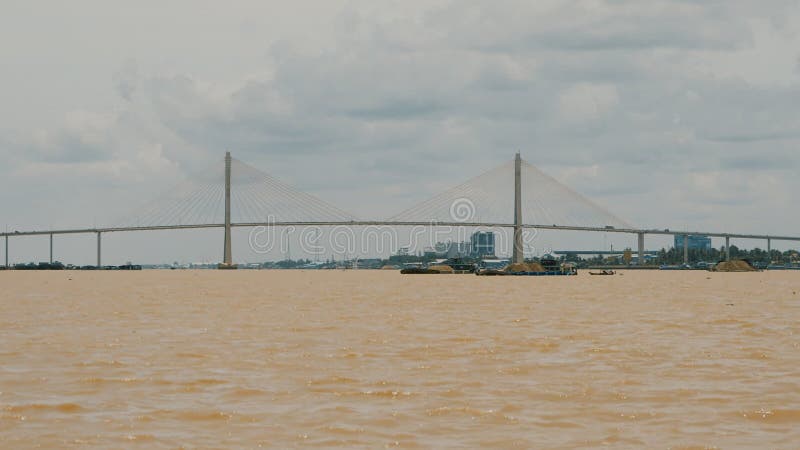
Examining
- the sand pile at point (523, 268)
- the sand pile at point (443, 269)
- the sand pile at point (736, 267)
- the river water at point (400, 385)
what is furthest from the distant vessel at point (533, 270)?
the river water at point (400, 385)

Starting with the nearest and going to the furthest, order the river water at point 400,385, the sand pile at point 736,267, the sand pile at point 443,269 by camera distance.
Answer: the river water at point 400,385
the sand pile at point 443,269
the sand pile at point 736,267

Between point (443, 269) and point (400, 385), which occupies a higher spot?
point (443, 269)

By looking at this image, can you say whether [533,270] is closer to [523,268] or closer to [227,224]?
[523,268]

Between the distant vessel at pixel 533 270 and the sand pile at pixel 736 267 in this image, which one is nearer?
the distant vessel at pixel 533 270

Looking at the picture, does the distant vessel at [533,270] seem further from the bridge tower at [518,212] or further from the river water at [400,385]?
the river water at [400,385]

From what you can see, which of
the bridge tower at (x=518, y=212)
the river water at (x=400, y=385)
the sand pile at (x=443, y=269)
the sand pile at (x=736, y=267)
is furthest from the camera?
the sand pile at (x=736, y=267)

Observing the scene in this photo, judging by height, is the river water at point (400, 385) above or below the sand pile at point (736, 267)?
below

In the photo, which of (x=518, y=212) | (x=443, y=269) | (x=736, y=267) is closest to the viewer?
(x=518, y=212)

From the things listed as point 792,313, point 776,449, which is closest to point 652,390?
point 776,449

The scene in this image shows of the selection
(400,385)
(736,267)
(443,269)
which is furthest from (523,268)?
(400,385)

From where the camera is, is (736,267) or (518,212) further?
(736,267)

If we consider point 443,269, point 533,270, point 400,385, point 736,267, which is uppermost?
point 736,267

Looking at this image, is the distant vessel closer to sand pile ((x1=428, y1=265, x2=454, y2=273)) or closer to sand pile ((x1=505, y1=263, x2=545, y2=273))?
sand pile ((x1=505, y1=263, x2=545, y2=273))

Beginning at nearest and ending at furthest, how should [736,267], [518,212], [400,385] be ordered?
[400,385], [518,212], [736,267]
